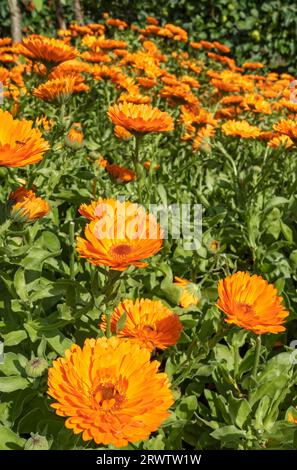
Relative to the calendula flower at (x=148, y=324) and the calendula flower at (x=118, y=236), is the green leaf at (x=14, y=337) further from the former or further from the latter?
the calendula flower at (x=118, y=236)

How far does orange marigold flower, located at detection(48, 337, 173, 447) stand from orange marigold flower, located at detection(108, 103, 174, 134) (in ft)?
2.94

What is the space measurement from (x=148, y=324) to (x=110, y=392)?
0.36 meters

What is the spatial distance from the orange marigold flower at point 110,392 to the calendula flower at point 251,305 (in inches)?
9.6

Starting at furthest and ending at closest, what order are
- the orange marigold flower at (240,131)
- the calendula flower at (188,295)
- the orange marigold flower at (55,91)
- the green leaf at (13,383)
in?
the orange marigold flower at (240,131)
the orange marigold flower at (55,91)
the calendula flower at (188,295)
the green leaf at (13,383)

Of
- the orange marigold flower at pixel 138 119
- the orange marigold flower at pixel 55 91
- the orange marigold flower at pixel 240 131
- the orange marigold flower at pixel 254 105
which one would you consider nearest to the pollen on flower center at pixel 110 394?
the orange marigold flower at pixel 138 119

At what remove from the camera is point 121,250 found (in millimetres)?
1273

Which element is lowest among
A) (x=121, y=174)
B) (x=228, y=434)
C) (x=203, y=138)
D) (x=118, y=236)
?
(x=228, y=434)

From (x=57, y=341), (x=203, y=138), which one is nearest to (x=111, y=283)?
(x=57, y=341)

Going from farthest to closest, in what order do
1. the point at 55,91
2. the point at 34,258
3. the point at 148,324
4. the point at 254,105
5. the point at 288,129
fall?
the point at 254,105 → the point at 288,129 → the point at 55,91 → the point at 34,258 → the point at 148,324

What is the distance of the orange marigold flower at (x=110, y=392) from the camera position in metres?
0.95

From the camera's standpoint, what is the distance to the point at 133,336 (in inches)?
53.9

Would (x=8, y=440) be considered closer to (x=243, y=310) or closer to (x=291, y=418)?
(x=243, y=310)

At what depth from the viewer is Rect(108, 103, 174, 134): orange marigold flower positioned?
6.02 ft
